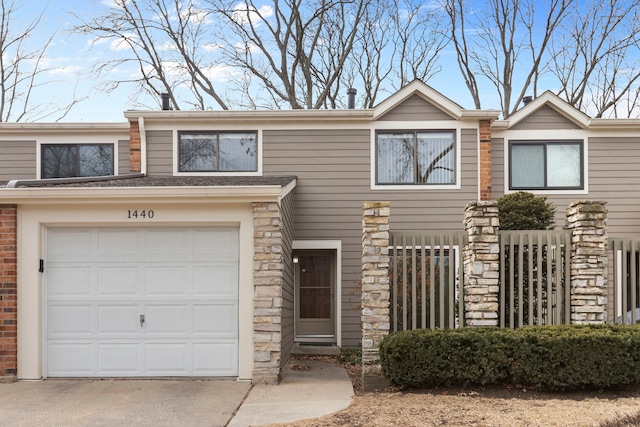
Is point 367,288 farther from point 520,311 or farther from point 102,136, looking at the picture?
point 102,136

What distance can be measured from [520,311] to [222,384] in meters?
4.25

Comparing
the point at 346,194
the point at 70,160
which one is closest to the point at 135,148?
the point at 70,160

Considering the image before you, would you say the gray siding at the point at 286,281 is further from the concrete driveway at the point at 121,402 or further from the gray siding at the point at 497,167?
the gray siding at the point at 497,167

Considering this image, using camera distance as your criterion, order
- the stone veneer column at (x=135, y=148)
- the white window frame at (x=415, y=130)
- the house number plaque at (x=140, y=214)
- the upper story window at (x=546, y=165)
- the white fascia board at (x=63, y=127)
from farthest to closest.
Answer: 1. the white fascia board at (x=63, y=127)
2. the upper story window at (x=546, y=165)
3. the stone veneer column at (x=135, y=148)
4. the white window frame at (x=415, y=130)
5. the house number plaque at (x=140, y=214)

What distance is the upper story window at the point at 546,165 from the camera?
1252 cm

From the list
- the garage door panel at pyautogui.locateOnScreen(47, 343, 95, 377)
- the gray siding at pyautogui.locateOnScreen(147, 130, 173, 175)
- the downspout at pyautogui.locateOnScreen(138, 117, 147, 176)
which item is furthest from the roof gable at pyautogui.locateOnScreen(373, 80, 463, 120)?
the garage door panel at pyautogui.locateOnScreen(47, 343, 95, 377)

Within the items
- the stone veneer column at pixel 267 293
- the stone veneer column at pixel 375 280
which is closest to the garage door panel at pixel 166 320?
the stone veneer column at pixel 267 293

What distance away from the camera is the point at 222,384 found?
853cm

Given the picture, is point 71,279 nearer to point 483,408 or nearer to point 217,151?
point 217,151

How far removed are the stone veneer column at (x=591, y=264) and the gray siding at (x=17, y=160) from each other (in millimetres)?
10617

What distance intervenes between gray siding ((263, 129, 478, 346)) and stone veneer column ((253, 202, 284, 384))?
3.52 m

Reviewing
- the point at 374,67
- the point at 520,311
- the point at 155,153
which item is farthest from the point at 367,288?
the point at 374,67

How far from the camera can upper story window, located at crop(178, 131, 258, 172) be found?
1251 centimetres

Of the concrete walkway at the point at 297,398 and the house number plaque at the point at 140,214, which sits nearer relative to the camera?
the concrete walkway at the point at 297,398
